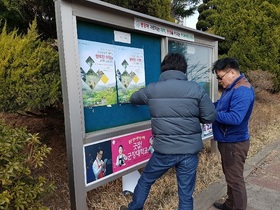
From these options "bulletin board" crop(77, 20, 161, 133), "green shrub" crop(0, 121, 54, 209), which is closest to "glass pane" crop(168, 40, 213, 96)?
"bulletin board" crop(77, 20, 161, 133)

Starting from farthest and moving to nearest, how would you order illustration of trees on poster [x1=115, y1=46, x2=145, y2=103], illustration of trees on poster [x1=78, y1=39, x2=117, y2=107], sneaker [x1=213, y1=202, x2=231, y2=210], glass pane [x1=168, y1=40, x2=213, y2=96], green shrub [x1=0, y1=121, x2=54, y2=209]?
glass pane [x1=168, y1=40, x2=213, y2=96] < sneaker [x1=213, y1=202, x2=231, y2=210] < illustration of trees on poster [x1=115, y1=46, x2=145, y2=103] < illustration of trees on poster [x1=78, y1=39, x2=117, y2=107] < green shrub [x1=0, y1=121, x2=54, y2=209]

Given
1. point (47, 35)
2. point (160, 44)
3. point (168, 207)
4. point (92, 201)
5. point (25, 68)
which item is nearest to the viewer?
point (25, 68)

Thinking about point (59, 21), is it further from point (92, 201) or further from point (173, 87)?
point (92, 201)

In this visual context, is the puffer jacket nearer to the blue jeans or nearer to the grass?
the blue jeans

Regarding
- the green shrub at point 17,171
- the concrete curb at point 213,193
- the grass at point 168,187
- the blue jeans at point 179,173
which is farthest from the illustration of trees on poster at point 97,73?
the concrete curb at point 213,193

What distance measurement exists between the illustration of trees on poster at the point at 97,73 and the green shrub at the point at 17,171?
26.9 inches

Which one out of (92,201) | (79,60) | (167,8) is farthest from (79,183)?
(167,8)

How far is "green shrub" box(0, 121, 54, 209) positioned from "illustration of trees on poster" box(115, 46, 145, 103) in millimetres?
1138

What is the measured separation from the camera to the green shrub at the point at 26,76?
8.84 feet

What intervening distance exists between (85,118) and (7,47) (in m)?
1.13

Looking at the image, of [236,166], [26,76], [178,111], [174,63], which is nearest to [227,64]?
[174,63]

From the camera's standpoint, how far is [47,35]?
14.8 feet

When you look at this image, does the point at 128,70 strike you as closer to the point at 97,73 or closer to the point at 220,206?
the point at 97,73

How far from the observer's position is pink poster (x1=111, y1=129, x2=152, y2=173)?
2.79 metres
